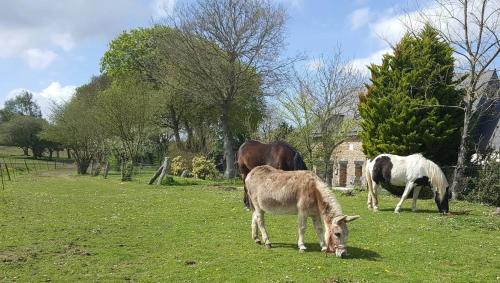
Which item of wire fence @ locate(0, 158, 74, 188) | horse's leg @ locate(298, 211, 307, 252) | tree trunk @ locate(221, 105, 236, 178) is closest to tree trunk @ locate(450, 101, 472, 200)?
horse's leg @ locate(298, 211, 307, 252)

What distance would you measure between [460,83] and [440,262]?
16.3 m

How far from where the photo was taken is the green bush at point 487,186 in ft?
66.5

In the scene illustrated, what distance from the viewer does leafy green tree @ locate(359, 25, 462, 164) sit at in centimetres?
2189

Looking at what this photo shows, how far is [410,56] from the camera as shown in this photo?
22984 millimetres

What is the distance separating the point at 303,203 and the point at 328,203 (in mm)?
501

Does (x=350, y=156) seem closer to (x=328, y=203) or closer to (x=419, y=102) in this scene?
(x=419, y=102)

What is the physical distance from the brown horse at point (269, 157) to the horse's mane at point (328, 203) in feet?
19.2

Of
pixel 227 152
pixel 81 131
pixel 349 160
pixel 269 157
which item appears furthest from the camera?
pixel 81 131

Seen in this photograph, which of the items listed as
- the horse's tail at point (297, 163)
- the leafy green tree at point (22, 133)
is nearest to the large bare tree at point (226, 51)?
the horse's tail at point (297, 163)

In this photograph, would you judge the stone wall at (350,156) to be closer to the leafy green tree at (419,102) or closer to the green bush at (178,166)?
the green bush at (178,166)

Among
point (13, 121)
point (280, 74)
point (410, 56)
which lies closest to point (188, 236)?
point (410, 56)

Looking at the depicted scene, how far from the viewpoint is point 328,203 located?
923cm

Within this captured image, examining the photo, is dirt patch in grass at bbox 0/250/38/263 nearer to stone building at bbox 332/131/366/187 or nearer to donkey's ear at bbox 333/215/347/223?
donkey's ear at bbox 333/215/347/223

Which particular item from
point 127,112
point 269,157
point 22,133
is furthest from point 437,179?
point 22,133
